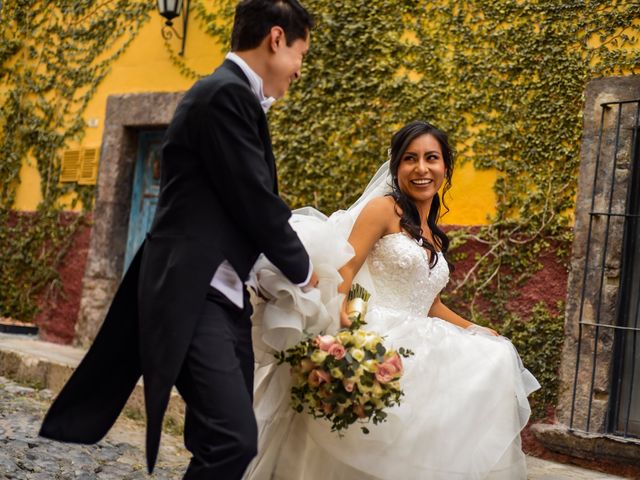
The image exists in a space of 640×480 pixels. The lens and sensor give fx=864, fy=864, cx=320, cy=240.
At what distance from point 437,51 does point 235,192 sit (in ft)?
12.6

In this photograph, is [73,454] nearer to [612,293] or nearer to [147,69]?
[612,293]

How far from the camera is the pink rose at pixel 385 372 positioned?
2969 millimetres

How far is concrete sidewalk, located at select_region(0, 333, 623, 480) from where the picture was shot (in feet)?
19.8

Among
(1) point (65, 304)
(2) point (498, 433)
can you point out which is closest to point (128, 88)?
(1) point (65, 304)

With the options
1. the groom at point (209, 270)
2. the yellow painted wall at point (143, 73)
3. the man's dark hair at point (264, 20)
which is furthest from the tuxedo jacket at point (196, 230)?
the yellow painted wall at point (143, 73)

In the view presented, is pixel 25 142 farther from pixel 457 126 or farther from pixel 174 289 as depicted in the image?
pixel 174 289

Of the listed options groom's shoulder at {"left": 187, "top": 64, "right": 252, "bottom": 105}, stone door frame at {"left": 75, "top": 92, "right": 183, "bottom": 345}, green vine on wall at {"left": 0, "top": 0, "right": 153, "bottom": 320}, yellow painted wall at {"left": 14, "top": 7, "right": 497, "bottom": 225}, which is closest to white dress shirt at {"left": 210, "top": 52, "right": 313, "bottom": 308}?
groom's shoulder at {"left": 187, "top": 64, "right": 252, "bottom": 105}

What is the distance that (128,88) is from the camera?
8.40 m

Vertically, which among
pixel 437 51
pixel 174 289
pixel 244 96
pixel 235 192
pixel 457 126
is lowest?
pixel 174 289

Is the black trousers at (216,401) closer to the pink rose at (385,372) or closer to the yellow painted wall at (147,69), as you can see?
the pink rose at (385,372)

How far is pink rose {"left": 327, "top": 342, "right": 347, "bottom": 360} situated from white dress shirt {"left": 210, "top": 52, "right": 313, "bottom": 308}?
421 mm

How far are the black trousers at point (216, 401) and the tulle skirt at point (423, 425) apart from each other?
76 cm

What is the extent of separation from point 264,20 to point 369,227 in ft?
4.04

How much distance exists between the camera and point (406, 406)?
3346mm
